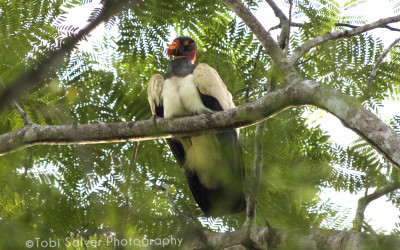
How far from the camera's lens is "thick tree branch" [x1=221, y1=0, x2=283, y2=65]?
13.7ft

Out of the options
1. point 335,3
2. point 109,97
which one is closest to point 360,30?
point 335,3

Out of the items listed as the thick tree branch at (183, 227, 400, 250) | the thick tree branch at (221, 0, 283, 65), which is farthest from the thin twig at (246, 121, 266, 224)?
the thick tree branch at (221, 0, 283, 65)

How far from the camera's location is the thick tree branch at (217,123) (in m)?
3.28

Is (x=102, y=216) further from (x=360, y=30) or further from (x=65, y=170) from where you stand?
(x=360, y=30)

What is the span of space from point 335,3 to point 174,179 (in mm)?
2772

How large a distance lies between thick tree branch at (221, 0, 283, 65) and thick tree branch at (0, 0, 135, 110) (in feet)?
11.1

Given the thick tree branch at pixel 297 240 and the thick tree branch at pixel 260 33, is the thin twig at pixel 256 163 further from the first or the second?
the thick tree branch at pixel 260 33

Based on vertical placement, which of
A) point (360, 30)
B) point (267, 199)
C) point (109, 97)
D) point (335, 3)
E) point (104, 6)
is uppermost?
point (335, 3)

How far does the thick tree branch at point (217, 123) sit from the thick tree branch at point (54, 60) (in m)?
2.64

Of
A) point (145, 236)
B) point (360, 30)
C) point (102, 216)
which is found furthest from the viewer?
point (360, 30)

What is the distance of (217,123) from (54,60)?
10.7ft

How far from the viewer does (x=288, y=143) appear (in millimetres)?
5117

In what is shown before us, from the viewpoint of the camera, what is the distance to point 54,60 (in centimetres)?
78

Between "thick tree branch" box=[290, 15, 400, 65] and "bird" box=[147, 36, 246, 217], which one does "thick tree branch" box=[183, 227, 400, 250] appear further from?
→ "thick tree branch" box=[290, 15, 400, 65]
